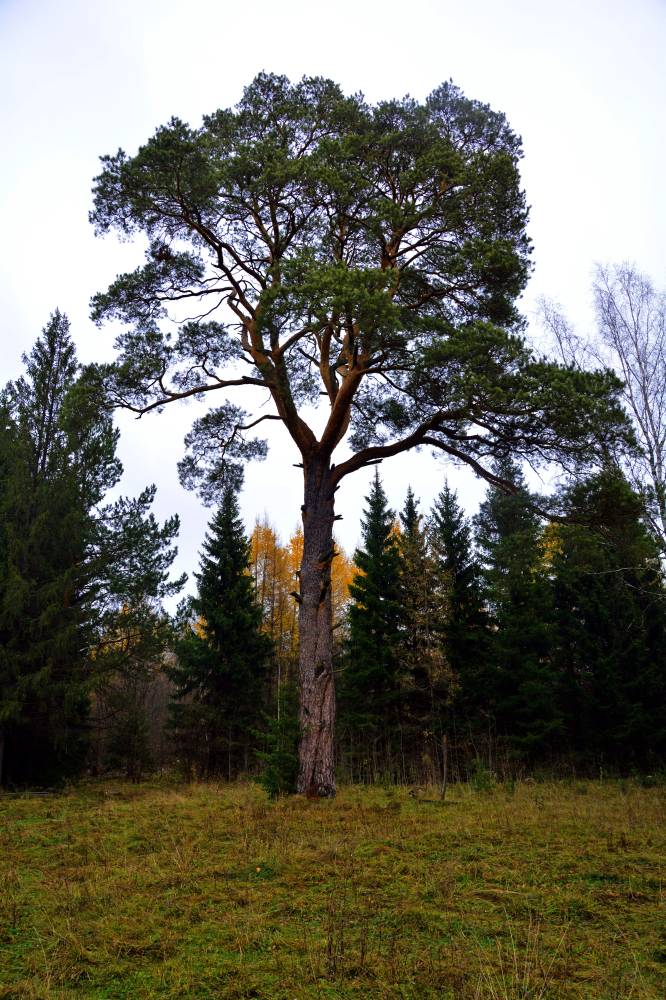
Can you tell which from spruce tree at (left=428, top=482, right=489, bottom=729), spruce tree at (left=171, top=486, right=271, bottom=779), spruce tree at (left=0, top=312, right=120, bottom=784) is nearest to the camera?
spruce tree at (left=0, top=312, right=120, bottom=784)

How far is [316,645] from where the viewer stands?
1012cm

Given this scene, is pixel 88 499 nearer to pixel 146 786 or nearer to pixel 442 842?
pixel 146 786

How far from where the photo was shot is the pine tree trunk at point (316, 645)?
969 cm

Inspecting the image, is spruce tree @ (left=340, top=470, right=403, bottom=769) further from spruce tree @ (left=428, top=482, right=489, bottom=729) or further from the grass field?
the grass field

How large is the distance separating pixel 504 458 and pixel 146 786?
41.4ft

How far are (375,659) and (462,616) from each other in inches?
139

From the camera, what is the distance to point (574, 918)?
4.13 m

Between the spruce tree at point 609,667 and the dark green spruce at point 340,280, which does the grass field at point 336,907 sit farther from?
the spruce tree at point 609,667

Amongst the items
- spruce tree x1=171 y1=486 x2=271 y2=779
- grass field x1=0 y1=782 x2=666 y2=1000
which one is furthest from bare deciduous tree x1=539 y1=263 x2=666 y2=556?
spruce tree x1=171 y1=486 x2=271 y2=779

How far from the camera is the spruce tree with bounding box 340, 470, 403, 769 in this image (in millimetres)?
21234

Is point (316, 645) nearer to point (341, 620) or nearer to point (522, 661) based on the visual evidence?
point (341, 620)

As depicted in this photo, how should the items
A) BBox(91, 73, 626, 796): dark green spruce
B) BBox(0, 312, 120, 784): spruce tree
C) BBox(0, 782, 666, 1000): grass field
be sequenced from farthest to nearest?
BBox(0, 312, 120, 784): spruce tree < BBox(91, 73, 626, 796): dark green spruce < BBox(0, 782, 666, 1000): grass field

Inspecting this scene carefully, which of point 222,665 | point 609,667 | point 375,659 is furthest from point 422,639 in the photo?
point 222,665

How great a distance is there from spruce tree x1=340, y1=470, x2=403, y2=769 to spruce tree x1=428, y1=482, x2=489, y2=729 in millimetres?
1700
